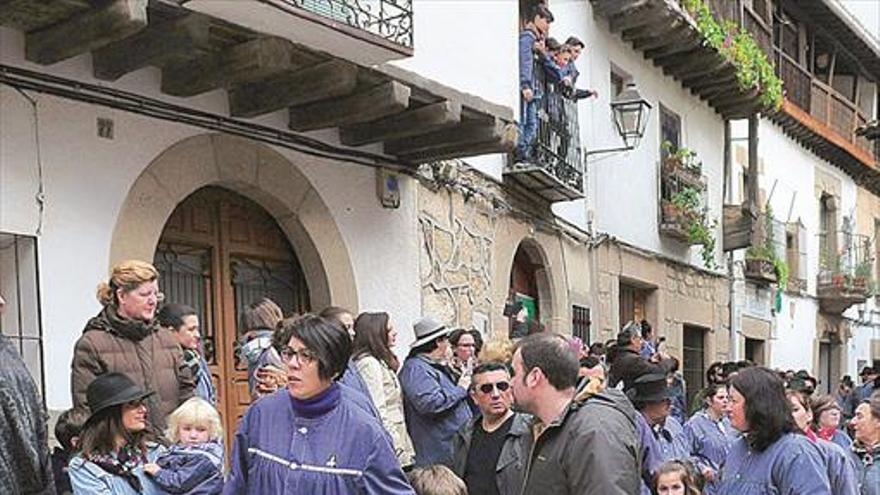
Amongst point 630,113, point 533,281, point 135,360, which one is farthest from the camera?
point 630,113

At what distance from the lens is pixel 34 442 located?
14.4 feet

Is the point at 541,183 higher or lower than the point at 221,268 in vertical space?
higher

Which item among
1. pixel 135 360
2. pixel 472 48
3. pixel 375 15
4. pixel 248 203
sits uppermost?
pixel 472 48

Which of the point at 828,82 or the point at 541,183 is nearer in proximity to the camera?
the point at 541,183

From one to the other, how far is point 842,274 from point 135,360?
18.8m

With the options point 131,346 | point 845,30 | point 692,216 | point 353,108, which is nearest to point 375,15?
point 353,108

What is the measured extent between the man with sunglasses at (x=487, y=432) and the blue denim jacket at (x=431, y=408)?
0.48 m

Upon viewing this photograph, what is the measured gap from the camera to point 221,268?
7734 mm

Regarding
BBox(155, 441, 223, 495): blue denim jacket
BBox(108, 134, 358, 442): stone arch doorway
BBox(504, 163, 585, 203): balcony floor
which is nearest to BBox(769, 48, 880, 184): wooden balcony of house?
BBox(504, 163, 585, 203): balcony floor

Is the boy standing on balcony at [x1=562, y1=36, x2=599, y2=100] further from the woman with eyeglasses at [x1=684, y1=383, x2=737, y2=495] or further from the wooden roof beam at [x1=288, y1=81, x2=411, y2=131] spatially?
the woman with eyeglasses at [x1=684, y1=383, x2=737, y2=495]

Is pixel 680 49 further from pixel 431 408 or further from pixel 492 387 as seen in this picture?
→ pixel 492 387

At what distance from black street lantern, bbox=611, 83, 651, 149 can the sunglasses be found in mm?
7353

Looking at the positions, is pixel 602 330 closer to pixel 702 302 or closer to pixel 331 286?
pixel 702 302

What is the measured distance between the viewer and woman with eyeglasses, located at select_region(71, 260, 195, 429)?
503 cm
